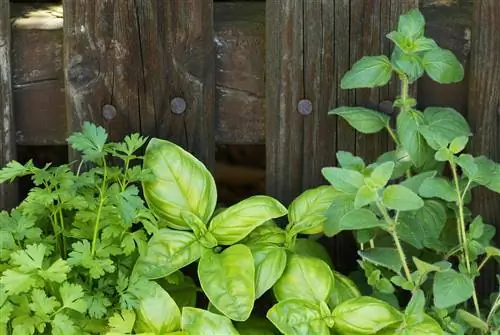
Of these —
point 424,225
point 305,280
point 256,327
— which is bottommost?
point 256,327

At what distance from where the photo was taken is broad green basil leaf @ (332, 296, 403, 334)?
2.59 metres

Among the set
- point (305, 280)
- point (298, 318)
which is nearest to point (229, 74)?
point (305, 280)

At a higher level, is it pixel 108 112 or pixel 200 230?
pixel 108 112

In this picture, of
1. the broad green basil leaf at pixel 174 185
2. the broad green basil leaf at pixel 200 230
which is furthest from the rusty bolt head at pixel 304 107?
the broad green basil leaf at pixel 200 230

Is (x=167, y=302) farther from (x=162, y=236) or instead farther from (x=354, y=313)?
(x=354, y=313)

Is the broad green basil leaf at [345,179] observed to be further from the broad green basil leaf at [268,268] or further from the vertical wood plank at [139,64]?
the vertical wood plank at [139,64]

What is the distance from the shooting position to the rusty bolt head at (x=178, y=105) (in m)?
2.99

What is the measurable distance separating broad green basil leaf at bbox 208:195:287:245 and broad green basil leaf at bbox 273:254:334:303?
0.42 ft

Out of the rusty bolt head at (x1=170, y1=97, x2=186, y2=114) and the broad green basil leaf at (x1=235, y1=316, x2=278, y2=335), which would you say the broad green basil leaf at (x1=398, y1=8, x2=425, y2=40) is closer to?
the rusty bolt head at (x1=170, y1=97, x2=186, y2=114)

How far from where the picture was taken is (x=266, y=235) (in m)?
2.83

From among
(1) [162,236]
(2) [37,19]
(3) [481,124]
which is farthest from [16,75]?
(3) [481,124]

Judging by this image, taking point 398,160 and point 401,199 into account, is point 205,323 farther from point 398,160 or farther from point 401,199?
point 398,160

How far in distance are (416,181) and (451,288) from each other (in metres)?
0.29

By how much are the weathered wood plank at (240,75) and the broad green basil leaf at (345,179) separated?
489mm
